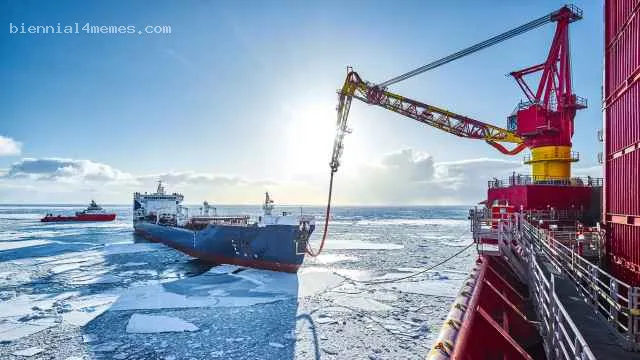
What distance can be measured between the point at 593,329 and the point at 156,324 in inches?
444

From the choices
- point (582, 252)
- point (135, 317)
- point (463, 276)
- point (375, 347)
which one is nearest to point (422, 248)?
point (463, 276)

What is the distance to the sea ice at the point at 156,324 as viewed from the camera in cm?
1037

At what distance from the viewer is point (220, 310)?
12.4 metres

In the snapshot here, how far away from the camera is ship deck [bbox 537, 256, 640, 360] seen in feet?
15.1

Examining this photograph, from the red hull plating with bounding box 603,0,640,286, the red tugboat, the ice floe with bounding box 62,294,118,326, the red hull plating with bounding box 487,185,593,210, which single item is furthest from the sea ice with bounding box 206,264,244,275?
the red tugboat

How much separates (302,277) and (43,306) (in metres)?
11.0

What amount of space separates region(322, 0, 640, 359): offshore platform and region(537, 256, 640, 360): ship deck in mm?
24

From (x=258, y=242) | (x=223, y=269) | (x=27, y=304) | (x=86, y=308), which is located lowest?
(x=223, y=269)

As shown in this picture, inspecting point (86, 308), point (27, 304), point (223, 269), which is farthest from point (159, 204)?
point (86, 308)

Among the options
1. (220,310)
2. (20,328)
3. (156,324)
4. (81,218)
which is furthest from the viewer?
(81,218)

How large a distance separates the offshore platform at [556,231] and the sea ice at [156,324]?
28.5ft

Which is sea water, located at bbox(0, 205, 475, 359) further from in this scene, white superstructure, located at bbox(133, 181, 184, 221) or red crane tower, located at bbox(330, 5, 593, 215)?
white superstructure, located at bbox(133, 181, 184, 221)

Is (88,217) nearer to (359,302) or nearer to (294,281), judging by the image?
(294,281)

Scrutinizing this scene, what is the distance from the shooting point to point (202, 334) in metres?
10.1
